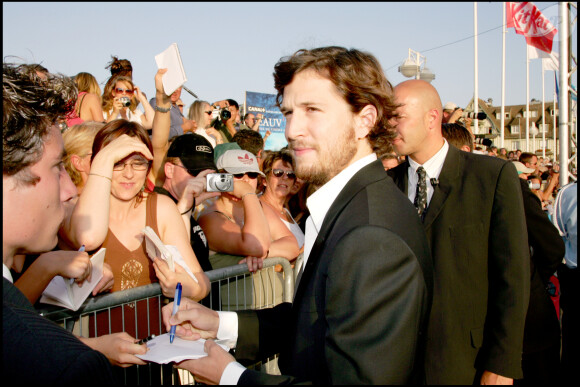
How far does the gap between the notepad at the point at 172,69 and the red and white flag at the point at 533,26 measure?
792 centimetres

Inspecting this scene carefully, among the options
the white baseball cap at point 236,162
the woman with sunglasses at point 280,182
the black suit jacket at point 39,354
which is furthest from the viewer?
the woman with sunglasses at point 280,182

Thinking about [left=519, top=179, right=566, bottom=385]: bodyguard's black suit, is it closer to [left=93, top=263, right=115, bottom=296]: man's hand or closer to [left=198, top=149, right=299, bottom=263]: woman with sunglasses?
[left=198, top=149, right=299, bottom=263]: woman with sunglasses

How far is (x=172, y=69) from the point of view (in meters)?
4.61

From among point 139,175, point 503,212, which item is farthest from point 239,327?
point 503,212

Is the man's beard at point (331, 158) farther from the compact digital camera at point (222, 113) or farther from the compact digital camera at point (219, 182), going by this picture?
the compact digital camera at point (222, 113)

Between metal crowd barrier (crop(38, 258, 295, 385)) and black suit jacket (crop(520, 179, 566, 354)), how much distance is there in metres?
1.84

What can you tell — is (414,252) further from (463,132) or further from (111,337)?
(463,132)

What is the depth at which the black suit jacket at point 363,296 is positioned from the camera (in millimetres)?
1491

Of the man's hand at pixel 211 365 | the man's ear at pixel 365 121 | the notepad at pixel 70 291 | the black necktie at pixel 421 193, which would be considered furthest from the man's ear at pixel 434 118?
the notepad at pixel 70 291

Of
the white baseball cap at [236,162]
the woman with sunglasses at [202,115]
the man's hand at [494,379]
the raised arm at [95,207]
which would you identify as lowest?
the man's hand at [494,379]

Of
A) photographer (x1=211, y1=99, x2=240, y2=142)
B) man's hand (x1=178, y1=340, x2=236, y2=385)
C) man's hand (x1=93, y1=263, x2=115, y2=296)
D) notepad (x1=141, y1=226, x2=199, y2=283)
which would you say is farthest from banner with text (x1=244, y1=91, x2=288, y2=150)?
man's hand (x1=178, y1=340, x2=236, y2=385)

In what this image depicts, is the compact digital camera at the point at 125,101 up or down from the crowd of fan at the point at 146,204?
up

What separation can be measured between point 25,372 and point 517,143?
82131 millimetres

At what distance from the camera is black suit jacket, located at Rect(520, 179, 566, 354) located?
334 cm
